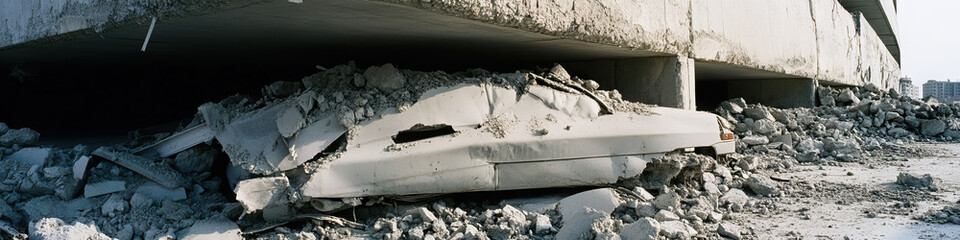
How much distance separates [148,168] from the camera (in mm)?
3666

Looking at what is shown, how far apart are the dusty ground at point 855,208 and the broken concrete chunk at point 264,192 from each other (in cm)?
228

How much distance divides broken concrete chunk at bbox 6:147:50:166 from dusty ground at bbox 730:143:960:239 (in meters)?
3.94

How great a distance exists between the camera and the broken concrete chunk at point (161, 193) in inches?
→ 139

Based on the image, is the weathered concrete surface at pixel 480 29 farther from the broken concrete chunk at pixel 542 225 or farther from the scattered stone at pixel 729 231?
the scattered stone at pixel 729 231

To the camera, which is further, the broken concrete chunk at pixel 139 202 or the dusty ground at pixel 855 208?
the broken concrete chunk at pixel 139 202

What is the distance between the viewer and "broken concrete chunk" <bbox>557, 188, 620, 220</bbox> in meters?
3.38

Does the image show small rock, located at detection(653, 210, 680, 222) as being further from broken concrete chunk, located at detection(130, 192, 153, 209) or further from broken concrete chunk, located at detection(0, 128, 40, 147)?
broken concrete chunk, located at detection(0, 128, 40, 147)

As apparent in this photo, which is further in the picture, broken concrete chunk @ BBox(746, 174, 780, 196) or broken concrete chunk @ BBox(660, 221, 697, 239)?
broken concrete chunk @ BBox(746, 174, 780, 196)

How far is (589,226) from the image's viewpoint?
118 inches

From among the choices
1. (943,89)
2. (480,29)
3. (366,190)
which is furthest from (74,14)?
(943,89)

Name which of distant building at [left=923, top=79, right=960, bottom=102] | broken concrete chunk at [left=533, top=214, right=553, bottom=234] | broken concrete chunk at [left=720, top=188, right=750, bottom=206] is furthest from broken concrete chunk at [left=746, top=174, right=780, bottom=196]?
distant building at [left=923, top=79, right=960, bottom=102]

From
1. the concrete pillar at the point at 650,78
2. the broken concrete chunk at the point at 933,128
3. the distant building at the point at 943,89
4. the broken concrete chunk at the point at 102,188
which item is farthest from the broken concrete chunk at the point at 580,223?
the distant building at the point at 943,89

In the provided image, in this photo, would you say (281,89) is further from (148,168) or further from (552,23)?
(552,23)

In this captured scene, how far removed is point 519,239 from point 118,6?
2359 mm
